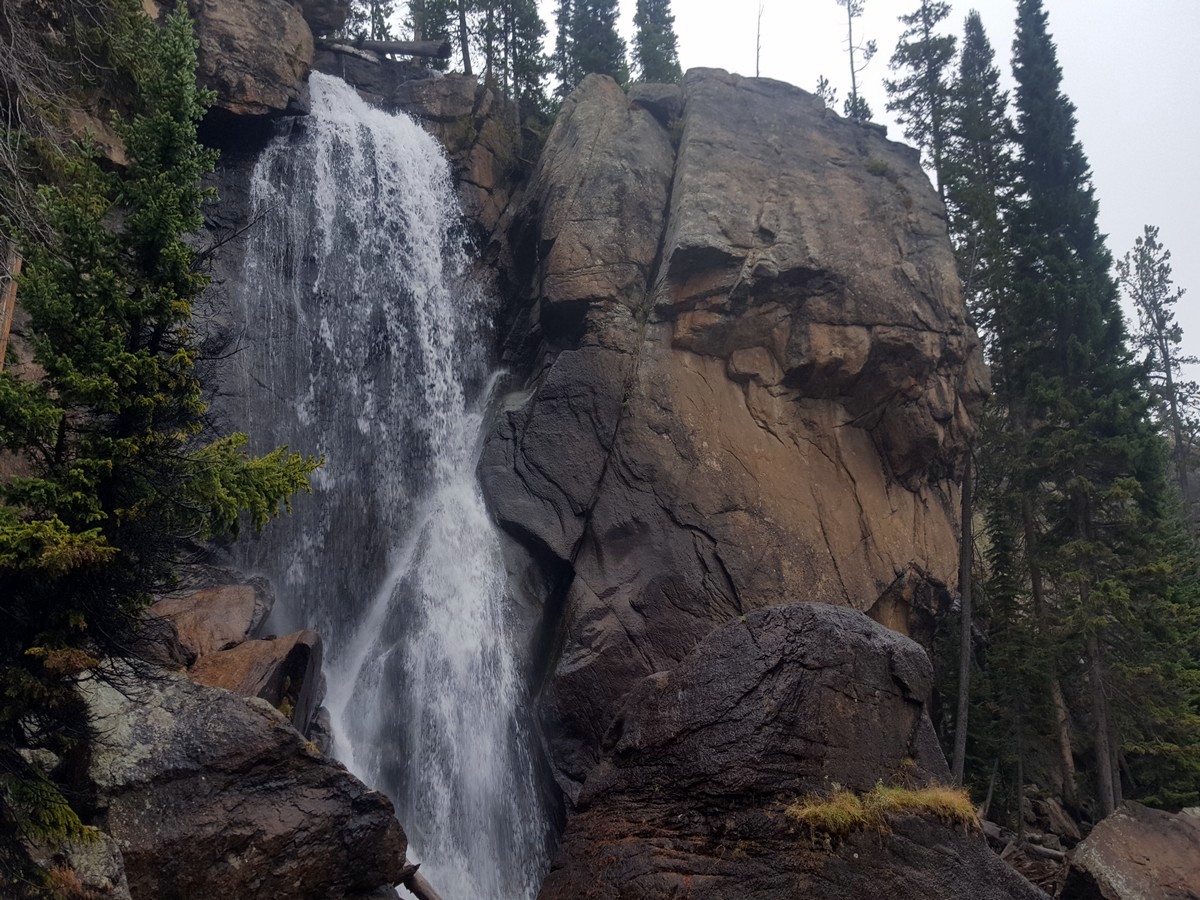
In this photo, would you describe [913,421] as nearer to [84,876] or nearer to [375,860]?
[375,860]

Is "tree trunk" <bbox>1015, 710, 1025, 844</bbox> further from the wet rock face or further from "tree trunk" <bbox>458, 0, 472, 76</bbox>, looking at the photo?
"tree trunk" <bbox>458, 0, 472, 76</bbox>

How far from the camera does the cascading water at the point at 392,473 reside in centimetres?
1603

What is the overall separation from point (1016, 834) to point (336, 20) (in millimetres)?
30589

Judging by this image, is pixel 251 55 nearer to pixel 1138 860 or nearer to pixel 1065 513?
pixel 1065 513

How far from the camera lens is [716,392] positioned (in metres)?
20.5

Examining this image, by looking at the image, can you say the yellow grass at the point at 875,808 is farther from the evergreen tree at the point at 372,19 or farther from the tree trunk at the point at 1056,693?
the evergreen tree at the point at 372,19

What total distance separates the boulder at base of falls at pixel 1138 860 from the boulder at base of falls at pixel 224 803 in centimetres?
1149

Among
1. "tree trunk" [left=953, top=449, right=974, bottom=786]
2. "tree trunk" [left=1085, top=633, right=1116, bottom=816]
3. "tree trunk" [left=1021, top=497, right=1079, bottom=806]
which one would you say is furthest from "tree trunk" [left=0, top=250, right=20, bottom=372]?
"tree trunk" [left=1085, top=633, right=1116, bottom=816]

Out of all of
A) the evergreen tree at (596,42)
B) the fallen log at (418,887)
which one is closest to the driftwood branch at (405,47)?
the evergreen tree at (596,42)

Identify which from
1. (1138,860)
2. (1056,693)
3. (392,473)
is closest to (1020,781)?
(1056,693)

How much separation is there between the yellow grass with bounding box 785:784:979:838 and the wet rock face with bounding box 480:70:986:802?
676 cm

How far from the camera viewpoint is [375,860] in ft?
36.9

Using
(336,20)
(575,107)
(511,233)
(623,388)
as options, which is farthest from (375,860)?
(336,20)

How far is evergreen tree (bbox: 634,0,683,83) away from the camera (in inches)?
1334
